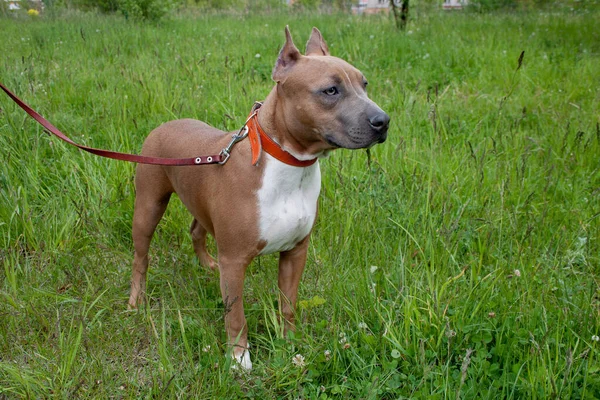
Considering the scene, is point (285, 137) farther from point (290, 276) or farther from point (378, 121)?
point (290, 276)

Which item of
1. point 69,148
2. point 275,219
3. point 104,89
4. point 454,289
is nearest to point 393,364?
point 454,289

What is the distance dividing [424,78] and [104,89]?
3.28 metres

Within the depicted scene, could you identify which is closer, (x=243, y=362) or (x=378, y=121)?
(x=378, y=121)

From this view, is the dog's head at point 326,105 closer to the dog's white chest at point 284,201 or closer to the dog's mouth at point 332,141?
the dog's mouth at point 332,141

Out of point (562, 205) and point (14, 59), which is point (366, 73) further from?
point (14, 59)

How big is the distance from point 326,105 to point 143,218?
4.22 ft

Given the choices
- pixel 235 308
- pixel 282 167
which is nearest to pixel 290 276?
pixel 235 308

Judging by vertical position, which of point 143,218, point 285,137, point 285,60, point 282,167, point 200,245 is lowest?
point 200,245

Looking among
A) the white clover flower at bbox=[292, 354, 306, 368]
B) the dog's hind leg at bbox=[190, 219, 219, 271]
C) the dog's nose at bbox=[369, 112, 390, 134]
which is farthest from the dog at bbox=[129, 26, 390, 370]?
the dog's hind leg at bbox=[190, 219, 219, 271]

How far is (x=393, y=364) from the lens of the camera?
228 cm

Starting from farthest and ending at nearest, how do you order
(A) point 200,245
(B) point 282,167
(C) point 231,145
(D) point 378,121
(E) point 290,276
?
(A) point 200,245 < (E) point 290,276 < (C) point 231,145 < (B) point 282,167 < (D) point 378,121

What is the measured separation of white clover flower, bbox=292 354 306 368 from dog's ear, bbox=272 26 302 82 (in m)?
1.22

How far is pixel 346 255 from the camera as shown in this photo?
3.06m

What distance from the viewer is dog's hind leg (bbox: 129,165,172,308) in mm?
2867
